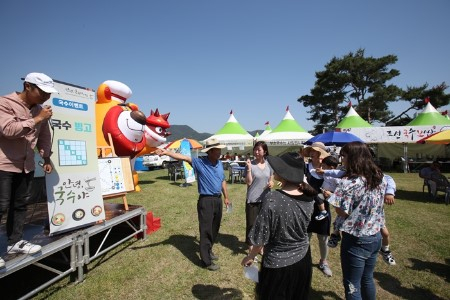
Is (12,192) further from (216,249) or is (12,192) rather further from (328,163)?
(328,163)

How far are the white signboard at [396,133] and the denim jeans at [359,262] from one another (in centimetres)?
1702

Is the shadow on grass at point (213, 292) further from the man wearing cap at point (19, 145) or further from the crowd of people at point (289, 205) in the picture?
the man wearing cap at point (19, 145)

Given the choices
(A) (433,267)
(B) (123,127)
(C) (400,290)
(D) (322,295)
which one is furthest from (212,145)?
(B) (123,127)

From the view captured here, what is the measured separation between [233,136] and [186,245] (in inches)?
579

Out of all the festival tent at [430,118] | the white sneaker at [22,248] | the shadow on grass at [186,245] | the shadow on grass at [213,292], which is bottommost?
the shadow on grass at [213,292]

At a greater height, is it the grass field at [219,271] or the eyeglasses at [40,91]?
the eyeglasses at [40,91]

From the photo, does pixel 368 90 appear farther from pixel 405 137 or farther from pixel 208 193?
pixel 208 193

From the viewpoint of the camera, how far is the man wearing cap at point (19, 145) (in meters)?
2.41

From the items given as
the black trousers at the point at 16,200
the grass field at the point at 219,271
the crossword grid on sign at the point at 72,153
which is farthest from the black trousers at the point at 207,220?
the black trousers at the point at 16,200

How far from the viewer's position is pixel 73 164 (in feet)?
11.5

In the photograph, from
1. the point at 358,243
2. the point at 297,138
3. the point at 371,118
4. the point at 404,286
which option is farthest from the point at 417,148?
the point at 358,243

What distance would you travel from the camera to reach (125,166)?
493 cm

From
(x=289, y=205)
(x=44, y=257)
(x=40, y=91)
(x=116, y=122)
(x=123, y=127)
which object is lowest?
(x=44, y=257)

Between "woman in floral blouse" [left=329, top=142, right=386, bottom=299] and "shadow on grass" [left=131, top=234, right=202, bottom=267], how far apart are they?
2557 mm
